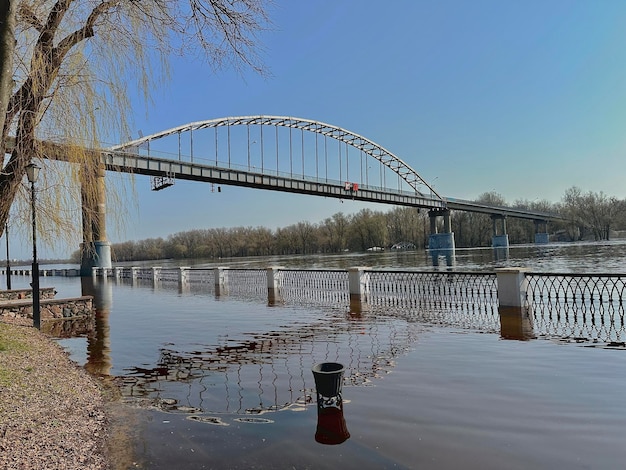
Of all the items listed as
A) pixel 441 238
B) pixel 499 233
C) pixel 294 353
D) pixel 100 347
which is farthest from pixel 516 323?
pixel 499 233

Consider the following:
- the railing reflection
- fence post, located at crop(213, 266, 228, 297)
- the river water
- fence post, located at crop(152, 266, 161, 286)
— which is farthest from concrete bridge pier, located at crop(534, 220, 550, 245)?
the railing reflection

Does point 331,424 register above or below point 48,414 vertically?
below

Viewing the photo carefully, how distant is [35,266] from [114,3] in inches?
235

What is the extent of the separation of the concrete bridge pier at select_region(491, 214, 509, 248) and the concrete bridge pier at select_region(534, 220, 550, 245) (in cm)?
1048

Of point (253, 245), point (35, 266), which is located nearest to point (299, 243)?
point (253, 245)

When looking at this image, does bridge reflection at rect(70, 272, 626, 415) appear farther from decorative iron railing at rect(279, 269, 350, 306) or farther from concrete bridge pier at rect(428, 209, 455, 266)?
concrete bridge pier at rect(428, 209, 455, 266)

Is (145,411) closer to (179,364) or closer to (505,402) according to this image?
(179,364)

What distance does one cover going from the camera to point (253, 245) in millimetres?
125688

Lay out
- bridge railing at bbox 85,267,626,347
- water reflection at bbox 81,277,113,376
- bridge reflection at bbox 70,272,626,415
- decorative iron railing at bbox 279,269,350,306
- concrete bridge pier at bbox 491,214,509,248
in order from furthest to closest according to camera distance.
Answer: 1. concrete bridge pier at bbox 491,214,509,248
2. decorative iron railing at bbox 279,269,350,306
3. bridge railing at bbox 85,267,626,347
4. water reflection at bbox 81,277,113,376
5. bridge reflection at bbox 70,272,626,415

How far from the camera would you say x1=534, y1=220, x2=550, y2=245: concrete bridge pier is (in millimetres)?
98500

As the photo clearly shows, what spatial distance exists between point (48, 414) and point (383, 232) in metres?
110

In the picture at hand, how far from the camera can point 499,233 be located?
315ft

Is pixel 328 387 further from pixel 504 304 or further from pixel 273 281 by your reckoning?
pixel 273 281

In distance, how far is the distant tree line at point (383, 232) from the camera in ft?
325
